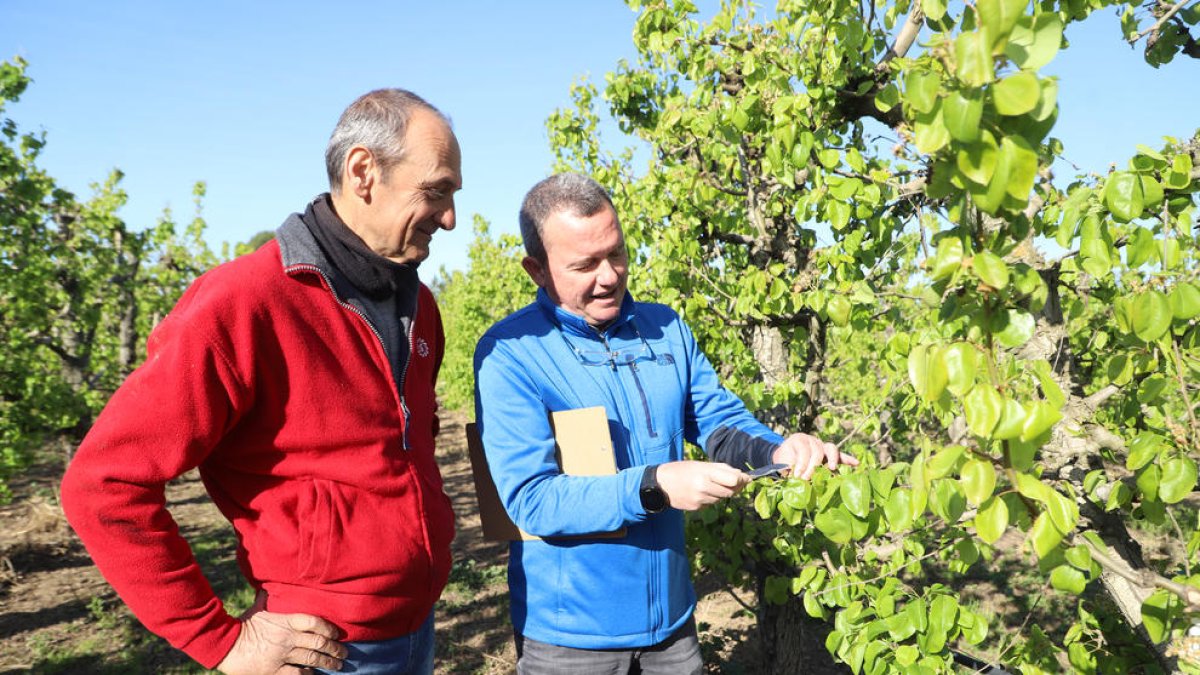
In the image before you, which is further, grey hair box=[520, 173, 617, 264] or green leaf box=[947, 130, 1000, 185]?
grey hair box=[520, 173, 617, 264]

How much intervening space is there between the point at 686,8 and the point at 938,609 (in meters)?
2.59

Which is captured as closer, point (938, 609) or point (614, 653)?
point (938, 609)

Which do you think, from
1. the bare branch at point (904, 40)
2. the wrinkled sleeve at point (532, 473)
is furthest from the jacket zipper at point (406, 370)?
the bare branch at point (904, 40)

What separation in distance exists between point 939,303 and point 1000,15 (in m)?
0.44

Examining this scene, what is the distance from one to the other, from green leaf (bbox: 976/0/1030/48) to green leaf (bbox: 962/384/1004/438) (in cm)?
44

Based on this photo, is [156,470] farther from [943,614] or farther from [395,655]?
[943,614]

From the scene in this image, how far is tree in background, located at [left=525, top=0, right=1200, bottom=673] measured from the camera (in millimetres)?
980

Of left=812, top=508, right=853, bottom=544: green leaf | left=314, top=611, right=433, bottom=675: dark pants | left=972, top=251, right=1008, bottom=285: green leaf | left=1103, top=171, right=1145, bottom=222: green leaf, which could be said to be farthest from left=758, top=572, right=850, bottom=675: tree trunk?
left=972, top=251, right=1008, bottom=285: green leaf

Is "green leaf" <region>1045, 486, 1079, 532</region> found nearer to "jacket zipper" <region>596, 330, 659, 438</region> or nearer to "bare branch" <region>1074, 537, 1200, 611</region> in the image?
"bare branch" <region>1074, 537, 1200, 611</region>

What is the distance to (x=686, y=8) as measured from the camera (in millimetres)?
3154

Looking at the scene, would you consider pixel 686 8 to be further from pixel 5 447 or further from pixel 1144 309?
pixel 5 447

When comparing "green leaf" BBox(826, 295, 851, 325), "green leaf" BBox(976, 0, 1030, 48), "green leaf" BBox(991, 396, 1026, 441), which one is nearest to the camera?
"green leaf" BBox(976, 0, 1030, 48)

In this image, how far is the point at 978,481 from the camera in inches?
39.7

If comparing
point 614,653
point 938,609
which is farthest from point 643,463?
point 938,609
